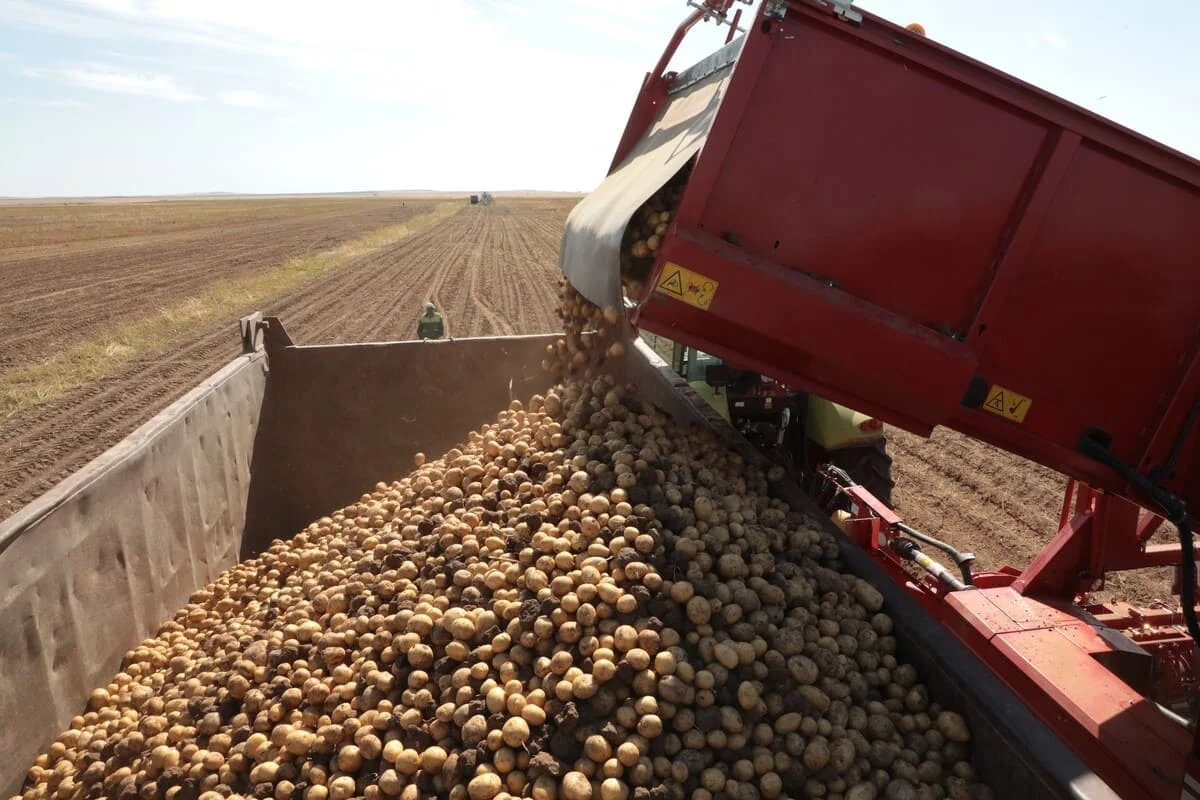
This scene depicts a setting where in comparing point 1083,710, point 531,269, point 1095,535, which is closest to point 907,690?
point 1083,710

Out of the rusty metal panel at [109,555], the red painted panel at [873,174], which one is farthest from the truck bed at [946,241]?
the rusty metal panel at [109,555]

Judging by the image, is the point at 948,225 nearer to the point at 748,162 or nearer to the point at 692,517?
the point at 748,162

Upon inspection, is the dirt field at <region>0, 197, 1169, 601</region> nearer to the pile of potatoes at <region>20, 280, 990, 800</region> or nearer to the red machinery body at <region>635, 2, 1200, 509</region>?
the red machinery body at <region>635, 2, 1200, 509</region>

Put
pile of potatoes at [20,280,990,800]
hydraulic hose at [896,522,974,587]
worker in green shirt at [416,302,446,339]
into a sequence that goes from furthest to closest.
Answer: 1. worker in green shirt at [416,302,446,339]
2. hydraulic hose at [896,522,974,587]
3. pile of potatoes at [20,280,990,800]

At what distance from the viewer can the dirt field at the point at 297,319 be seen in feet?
26.5

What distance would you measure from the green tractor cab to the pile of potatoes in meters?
1.85

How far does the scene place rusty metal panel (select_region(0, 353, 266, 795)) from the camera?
9.75 feet

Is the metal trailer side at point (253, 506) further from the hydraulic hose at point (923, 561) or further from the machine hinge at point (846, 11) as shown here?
the machine hinge at point (846, 11)

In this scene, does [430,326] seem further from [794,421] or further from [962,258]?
[962,258]

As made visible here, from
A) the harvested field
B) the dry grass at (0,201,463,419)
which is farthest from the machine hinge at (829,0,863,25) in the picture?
the harvested field

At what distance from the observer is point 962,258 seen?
2865 millimetres

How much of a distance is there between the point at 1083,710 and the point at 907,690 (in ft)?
2.60

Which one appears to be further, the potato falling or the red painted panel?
the potato falling

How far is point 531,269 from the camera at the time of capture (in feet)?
83.4
